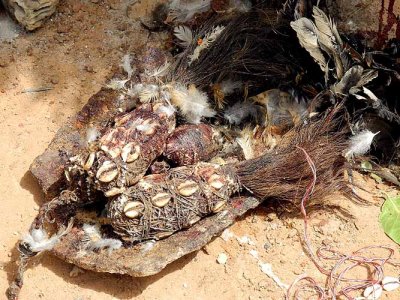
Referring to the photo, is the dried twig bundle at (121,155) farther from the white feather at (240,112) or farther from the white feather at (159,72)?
the white feather at (240,112)

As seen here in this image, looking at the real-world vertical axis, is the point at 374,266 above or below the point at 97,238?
below

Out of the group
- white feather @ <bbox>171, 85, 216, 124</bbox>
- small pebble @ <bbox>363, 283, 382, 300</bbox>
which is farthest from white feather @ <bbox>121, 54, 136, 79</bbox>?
small pebble @ <bbox>363, 283, 382, 300</bbox>

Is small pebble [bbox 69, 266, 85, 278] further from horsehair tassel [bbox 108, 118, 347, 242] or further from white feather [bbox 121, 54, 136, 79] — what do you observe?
white feather [bbox 121, 54, 136, 79]

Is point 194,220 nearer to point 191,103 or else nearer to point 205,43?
point 191,103

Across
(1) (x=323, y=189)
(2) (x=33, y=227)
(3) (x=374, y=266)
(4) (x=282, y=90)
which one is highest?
(2) (x=33, y=227)

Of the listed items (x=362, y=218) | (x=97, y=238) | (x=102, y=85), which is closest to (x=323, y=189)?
(x=362, y=218)

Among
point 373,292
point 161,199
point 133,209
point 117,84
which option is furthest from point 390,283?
point 117,84

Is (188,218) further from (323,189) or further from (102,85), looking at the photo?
(102,85)
